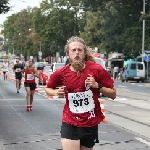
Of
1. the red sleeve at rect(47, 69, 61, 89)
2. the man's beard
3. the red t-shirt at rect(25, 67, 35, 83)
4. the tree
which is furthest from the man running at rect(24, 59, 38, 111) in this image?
the tree

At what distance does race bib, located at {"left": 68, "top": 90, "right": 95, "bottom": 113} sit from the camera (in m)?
5.48

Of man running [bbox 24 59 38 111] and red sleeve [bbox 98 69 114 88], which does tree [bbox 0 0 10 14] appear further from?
red sleeve [bbox 98 69 114 88]

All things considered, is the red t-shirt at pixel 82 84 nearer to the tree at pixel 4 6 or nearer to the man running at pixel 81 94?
the man running at pixel 81 94

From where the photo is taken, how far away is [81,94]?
547cm

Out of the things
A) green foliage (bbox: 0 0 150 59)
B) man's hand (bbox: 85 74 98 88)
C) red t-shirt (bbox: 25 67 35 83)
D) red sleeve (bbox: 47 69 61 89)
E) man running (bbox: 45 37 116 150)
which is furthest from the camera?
green foliage (bbox: 0 0 150 59)

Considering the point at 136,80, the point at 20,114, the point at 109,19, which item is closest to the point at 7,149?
the point at 20,114

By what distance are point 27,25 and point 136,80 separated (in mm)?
67804

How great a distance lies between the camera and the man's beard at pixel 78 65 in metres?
5.35

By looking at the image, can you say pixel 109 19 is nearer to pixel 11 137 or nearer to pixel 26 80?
pixel 26 80

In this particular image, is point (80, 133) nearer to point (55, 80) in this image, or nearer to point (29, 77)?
point (55, 80)

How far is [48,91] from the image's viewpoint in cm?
573

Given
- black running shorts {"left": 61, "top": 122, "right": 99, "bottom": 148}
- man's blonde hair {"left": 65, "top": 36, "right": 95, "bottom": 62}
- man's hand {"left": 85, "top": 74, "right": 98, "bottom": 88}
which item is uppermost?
man's blonde hair {"left": 65, "top": 36, "right": 95, "bottom": 62}

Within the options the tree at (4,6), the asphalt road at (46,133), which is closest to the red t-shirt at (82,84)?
the asphalt road at (46,133)

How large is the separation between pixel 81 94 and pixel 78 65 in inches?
12.9
